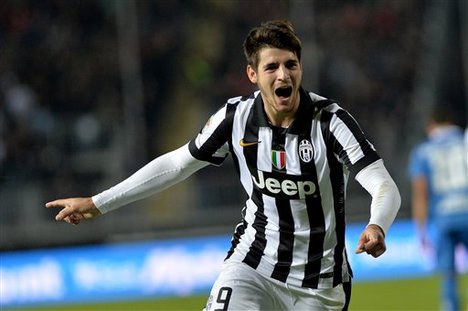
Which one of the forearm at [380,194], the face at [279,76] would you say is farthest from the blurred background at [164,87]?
the forearm at [380,194]

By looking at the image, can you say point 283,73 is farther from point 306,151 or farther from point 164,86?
point 164,86

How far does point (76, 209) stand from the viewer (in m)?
5.28

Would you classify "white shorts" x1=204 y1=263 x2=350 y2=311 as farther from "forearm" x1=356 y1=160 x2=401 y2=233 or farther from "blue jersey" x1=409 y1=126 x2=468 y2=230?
"blue jersey" x1=409 y1=126 x2=468 y2=230

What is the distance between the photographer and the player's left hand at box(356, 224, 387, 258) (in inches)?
163

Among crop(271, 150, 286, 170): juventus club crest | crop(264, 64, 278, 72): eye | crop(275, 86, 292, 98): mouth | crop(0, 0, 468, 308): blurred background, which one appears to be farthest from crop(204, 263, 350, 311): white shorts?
crop(0, 0, 468, 308): blurred background

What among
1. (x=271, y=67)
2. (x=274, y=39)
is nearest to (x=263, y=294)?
(x=271, y=67)

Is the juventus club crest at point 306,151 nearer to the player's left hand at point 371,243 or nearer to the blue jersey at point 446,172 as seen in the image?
the player's left hand at point 371,243

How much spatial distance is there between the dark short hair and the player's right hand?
1120mm

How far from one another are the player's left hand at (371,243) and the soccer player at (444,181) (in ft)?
17.9

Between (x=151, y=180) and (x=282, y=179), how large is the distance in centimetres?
72

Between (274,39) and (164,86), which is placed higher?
(164,86)

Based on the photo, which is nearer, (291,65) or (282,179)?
(291,65)

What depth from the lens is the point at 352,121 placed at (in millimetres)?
4898

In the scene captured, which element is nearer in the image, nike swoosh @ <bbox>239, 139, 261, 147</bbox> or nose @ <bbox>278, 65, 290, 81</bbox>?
nose @ <bbox>278, 65, 290, 81</bbox>
